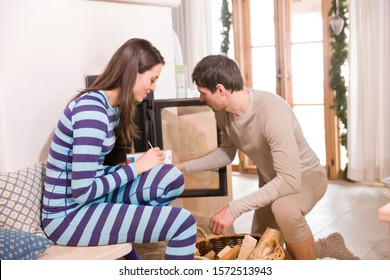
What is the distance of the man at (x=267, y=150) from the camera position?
1782mm

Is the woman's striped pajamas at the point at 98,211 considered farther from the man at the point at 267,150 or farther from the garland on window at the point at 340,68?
the garland on window at the point at 340,68

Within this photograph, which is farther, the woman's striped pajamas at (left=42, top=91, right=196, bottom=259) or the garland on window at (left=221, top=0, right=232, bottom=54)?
the garland on window at (left=221, top=0, right=232, bottom=54)

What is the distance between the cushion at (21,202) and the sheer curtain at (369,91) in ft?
8.41

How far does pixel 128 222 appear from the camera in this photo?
1.61 meters

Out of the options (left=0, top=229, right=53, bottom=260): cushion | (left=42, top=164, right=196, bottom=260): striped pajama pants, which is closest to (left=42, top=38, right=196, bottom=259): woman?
(left=42, top=164, right=196, bottom=260): striped pajama pants

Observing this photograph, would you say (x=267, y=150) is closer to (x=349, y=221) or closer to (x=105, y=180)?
(x=105, y=180)

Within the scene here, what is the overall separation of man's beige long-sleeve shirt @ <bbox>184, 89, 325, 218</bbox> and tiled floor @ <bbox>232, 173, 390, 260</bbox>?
2.14ft

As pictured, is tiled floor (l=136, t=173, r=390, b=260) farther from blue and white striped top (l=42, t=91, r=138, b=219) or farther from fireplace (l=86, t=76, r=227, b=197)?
blue and white striped top (l=42, t=91, r=138, b=219)

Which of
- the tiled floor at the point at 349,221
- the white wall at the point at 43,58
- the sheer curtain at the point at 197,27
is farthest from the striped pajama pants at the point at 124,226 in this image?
the sheer curtain at the point at 197,27

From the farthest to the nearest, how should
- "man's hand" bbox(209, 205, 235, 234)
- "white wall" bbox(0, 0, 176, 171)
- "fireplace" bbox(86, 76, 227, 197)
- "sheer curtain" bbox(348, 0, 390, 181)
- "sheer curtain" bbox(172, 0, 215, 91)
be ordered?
"sheer curtain" bbox(172, 0, 215, 91)
"sheer curtain" bbox(348, 0, 390, 181)
"fireplace" bbox(86, 76, 227, 197)
"white wall" bbox(0, 0, 176, 171)
"man's hand" bbox(209, 205, 235, 234)

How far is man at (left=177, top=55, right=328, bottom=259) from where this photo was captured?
5.85 feet

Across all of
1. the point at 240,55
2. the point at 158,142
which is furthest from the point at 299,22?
the point at 158,142

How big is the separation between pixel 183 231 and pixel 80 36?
98 centimetres
